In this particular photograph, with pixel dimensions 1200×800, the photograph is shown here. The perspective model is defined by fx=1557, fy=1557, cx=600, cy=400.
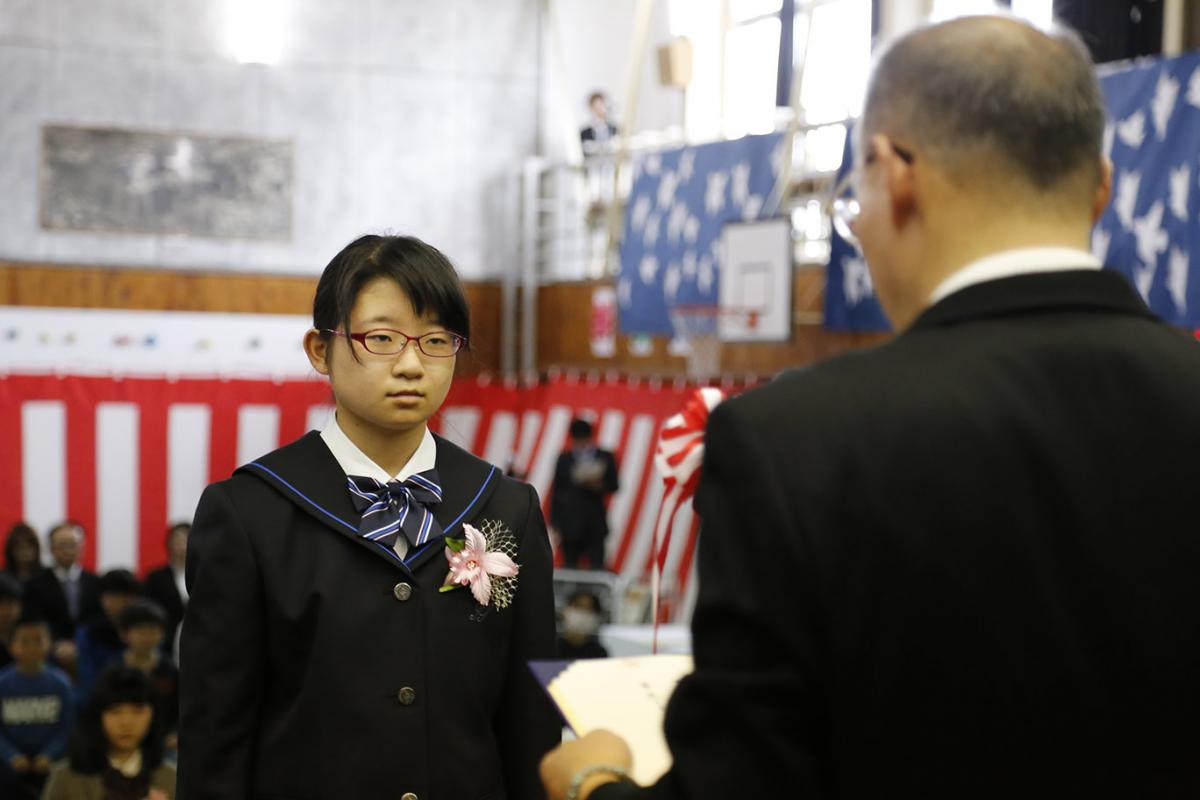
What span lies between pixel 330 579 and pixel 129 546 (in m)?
10.2

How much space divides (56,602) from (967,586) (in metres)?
7.98

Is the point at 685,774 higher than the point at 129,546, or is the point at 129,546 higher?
the point at 685,774

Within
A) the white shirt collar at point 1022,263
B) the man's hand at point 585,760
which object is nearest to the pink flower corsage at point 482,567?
the man's hand at point 585,760

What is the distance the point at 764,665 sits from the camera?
1.26 metres

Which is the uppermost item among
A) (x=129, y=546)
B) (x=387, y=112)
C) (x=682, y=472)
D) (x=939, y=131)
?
(x=387, y=112)

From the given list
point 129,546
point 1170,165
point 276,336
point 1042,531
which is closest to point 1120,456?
point 1042,531

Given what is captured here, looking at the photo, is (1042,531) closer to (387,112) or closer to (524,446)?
(524,446)

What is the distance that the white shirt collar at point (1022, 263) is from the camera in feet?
4.33

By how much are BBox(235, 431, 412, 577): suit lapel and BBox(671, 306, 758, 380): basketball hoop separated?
340 inches

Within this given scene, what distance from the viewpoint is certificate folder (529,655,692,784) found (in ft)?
5.11

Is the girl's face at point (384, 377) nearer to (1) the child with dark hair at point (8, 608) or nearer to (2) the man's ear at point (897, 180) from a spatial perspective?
(2) the man's ear at point (897, 180)

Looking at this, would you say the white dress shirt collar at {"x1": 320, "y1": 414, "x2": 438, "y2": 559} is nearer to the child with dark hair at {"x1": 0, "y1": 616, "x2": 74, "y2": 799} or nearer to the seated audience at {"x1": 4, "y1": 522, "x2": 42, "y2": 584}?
the child with dark hair at {"x1": 0, "y1": 616, "x2": 74, "y2": 799}

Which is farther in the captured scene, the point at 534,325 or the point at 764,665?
the point at 534,325

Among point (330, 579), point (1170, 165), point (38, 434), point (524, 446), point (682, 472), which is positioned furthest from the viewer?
point (524, 446)
